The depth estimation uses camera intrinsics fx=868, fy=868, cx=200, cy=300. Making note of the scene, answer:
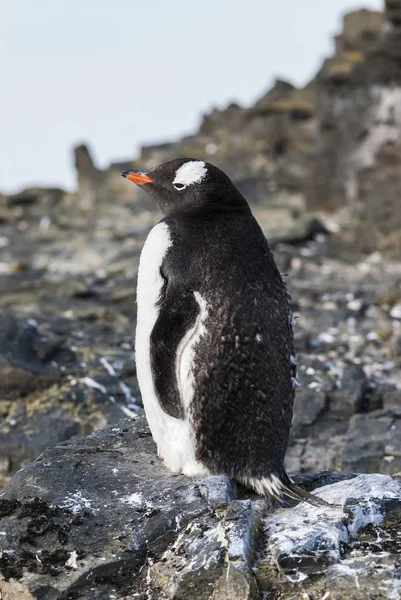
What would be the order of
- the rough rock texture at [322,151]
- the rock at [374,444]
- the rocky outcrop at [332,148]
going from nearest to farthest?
the rock at [374,444], the rocky outcrop at [332,148], the rough rock texture at [322,151]

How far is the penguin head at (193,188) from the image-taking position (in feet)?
14.4

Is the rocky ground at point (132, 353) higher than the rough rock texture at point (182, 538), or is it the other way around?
the rocky ground at point (132, 353)

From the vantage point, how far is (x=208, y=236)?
13.9 ft

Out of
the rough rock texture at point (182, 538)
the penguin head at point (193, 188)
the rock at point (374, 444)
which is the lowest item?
the rough rock texture at point (182, 538)

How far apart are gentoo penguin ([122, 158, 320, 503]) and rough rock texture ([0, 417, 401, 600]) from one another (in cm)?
18

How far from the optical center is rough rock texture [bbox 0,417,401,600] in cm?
331

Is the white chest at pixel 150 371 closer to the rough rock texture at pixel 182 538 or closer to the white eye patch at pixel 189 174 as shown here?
the rough rock texture at pixel 182 538

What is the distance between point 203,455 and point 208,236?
106 centimetres

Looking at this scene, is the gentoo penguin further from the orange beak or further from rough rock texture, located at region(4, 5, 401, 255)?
rough rock texture, located at region(4, 5, 401, 255)

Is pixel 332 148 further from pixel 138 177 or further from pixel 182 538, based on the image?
pixel 182 538

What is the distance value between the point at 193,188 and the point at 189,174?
0.08 m

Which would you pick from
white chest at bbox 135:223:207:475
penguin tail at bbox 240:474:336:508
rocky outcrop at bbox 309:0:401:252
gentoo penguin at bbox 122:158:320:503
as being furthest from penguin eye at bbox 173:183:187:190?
rocky outcrop at bbox 309:0:401:252

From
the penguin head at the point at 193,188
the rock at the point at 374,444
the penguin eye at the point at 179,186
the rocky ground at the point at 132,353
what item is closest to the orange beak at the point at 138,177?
the penguin head at the point at 193,188

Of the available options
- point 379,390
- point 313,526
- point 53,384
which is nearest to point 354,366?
point 379,390
